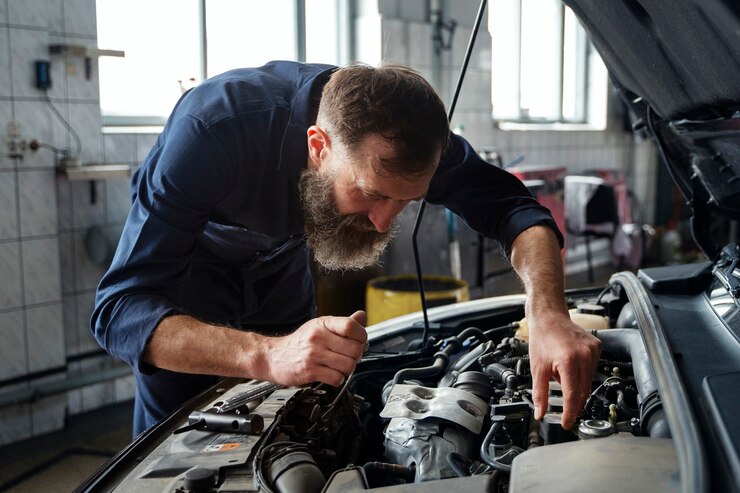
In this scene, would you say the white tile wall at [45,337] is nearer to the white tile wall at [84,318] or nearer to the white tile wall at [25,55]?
the white tile wall at [84,318]

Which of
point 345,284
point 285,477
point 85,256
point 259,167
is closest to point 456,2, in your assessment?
point 345,284

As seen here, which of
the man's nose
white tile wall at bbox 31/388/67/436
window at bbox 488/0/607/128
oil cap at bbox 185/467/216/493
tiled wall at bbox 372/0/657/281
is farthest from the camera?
window at bbox 488/0/607/128

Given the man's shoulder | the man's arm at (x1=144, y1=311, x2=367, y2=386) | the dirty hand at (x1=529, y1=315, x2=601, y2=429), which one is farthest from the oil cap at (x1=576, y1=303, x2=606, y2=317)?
the man's shoulder

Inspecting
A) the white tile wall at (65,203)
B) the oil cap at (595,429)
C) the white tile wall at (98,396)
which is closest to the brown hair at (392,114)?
the oil cap at (595,429)

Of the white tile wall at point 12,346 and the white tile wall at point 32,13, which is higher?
the white tile wall at point 32,13

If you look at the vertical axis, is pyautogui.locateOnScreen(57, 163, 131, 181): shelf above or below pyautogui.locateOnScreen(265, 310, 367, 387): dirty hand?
above

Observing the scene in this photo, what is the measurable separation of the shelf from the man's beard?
1.87 metres

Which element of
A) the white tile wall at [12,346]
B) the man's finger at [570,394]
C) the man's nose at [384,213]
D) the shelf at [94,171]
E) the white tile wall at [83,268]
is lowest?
the white tile wall at [12,346]

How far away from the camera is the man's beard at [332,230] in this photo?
154cm

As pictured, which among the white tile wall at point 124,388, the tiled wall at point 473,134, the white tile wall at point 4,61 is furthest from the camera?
the tiled wall at point 473,134

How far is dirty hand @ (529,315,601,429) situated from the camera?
3.79 ft

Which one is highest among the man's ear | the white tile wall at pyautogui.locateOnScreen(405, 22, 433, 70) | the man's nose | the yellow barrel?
the white tile wall at pyautogui.locateOnScreen(405, 22, 433, 70)

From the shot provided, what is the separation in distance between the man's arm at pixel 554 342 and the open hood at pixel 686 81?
0.40m

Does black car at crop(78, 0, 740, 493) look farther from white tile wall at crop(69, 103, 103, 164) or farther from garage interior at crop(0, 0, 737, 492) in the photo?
white tile wall at crop(69, 103, 103, 164)
